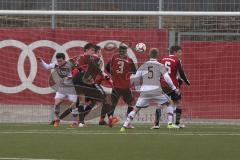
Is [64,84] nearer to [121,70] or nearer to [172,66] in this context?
[121,70]

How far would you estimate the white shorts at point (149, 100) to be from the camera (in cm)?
1612

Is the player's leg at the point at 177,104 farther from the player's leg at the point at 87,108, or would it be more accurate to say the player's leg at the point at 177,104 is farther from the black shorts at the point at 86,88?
the player's leg at the point at 87,108

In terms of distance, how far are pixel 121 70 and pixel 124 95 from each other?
2.05ft

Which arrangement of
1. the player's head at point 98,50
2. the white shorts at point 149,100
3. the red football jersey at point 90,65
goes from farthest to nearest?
the player's head at point 98,50 < the red football jersey at point 90,65 < the white shorts at point 149,100

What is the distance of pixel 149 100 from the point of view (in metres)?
16.3

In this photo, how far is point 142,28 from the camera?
19.7m

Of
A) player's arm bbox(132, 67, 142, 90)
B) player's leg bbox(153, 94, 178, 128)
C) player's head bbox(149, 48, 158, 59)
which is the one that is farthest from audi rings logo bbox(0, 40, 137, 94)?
player's head bbox(149, 48, 158, 59)

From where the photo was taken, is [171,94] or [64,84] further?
[64,84]

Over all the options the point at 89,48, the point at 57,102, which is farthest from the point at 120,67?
the point at 57,102

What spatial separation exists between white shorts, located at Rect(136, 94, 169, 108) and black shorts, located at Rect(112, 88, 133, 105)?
1242mm

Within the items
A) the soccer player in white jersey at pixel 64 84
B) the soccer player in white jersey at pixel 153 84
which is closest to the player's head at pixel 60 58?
the soccer player in white jersey at pixel 64 84

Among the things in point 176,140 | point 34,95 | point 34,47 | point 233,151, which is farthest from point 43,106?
point 233,151

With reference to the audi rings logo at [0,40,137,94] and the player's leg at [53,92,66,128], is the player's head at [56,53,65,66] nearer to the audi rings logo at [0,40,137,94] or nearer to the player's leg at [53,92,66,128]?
the player's leg at [53,92,66,128]

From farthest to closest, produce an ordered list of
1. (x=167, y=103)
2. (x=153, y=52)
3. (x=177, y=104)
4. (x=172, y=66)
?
(x=177, y=104) → (x=172, y=66) → (x=167, y=103) → (x=153, y=52)
